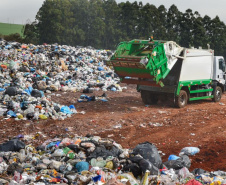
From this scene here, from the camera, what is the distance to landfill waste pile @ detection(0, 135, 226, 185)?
204 inches

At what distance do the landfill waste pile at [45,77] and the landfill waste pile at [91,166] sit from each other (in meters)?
3.93

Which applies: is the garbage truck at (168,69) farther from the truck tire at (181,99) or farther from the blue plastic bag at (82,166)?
the blue plastic bag at (82,166)

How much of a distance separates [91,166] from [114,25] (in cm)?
3400

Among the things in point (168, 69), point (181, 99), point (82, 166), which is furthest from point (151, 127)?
point (82, 166)

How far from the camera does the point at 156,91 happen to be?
12391mm

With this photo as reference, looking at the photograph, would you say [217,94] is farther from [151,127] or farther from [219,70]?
[151,127]

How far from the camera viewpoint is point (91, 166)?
5.67 metres

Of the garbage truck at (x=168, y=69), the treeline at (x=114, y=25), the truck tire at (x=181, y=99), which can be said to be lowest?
the truck tire at (x=181, y=99)

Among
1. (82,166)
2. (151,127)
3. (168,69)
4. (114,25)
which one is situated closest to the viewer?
(82,166)

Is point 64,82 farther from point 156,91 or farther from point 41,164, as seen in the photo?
point 41,164

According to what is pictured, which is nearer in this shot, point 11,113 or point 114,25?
point 11,113

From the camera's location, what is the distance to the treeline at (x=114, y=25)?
3450 centimetres

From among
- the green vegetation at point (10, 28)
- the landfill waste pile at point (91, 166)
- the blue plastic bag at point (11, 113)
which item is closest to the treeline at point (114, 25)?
the green vegetation at point (10, 28)

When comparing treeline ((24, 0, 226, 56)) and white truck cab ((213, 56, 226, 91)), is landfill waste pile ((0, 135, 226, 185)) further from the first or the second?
treeline ((24, 0, 226, 56))
